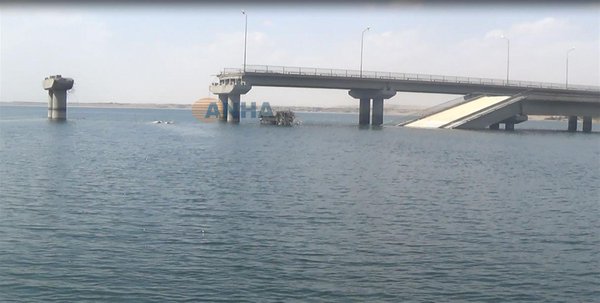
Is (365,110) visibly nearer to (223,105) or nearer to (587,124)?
(223,105)

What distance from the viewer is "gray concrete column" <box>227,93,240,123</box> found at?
118 m

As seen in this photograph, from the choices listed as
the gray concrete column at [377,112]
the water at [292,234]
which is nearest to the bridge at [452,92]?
the gray concrete column at [377,112]

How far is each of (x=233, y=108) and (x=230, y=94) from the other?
20.0 feet

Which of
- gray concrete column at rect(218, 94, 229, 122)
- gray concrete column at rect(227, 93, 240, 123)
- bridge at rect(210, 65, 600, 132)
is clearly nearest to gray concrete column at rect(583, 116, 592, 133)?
bridge at rect(210, 65, 600, 132)

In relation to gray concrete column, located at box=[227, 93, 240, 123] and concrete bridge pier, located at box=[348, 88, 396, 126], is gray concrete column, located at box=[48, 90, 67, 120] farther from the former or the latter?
concrete bridge pier, located at box=[348, 88, 396, 126]

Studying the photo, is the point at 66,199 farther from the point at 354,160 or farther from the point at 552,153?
the point at 552,153

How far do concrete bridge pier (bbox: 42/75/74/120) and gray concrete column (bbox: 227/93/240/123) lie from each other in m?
26.1

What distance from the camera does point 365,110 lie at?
123938mm

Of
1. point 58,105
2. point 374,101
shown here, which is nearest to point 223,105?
point 374,101

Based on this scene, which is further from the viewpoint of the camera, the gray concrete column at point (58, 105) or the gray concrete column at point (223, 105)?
the gray concrete column at point (58, 105)

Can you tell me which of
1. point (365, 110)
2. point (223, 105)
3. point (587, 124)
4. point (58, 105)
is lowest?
point (587, 124)

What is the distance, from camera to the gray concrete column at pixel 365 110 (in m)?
123

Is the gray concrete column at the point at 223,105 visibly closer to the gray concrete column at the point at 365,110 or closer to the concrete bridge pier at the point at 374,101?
the concrete bridge pier at the point at 374,101

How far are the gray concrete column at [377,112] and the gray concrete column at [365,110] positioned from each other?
140 centimetres
